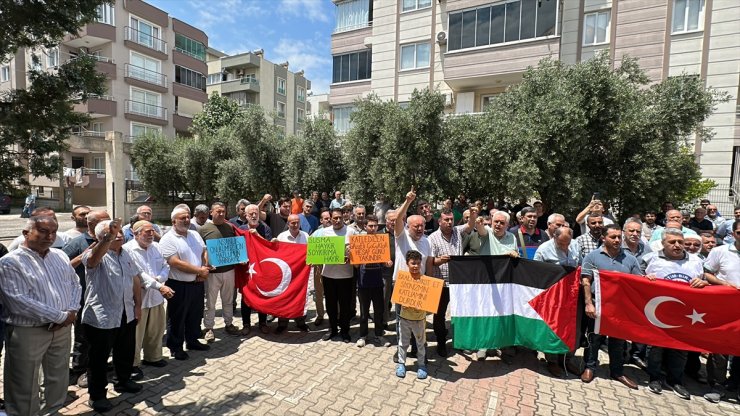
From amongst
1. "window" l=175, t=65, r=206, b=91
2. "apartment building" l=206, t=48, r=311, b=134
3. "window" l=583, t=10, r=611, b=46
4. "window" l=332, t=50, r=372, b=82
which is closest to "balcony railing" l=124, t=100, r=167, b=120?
"window" l=175, t=65, r=206, b=91

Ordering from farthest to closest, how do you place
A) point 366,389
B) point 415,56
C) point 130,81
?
point 130,81, point 415,56, point 366,389

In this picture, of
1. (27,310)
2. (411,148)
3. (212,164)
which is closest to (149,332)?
(27,310)

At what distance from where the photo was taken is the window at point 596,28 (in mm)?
20203

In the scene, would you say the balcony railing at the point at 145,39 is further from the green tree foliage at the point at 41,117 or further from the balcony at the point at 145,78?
the green tree foliage at the point at 41,117

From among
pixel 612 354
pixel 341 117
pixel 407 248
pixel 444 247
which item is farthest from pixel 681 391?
pixel 341 117

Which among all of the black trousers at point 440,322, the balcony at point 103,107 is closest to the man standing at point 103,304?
the black trousers at point 440,322

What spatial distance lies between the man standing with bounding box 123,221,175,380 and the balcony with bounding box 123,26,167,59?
3578 cm

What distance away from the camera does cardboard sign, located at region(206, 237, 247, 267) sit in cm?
559

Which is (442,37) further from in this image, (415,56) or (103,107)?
(103,107)

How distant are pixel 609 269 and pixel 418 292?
2.46m

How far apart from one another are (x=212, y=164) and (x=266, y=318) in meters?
16.7

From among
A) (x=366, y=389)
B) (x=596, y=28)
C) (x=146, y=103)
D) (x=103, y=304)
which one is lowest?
(x=366, y=389)

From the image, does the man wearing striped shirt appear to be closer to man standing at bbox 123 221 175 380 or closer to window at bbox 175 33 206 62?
man standing at bbox 123 221 175 380

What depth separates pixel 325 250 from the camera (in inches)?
226
